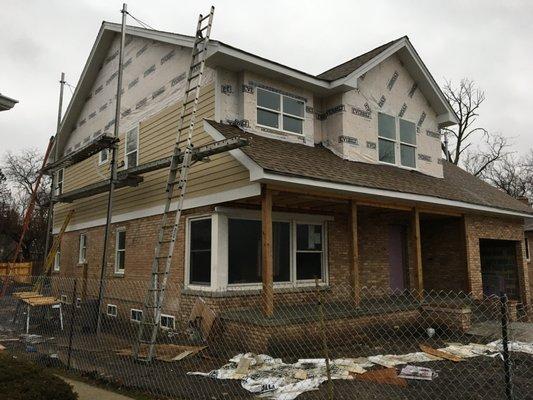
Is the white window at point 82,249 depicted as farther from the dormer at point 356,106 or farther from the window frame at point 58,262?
the dormer at point 356,106

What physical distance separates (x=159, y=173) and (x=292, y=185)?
4.72 metres

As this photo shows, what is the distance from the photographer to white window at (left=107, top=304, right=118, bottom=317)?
44.7 ft

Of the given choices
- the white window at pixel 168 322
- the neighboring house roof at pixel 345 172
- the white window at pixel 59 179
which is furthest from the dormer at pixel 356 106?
the white window at pixel 59 179

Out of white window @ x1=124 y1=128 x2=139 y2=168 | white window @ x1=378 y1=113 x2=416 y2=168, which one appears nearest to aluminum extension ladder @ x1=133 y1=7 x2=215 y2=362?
white window @ x1=124 y1=128 x2=139 y2=168

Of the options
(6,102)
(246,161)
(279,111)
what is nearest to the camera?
(6,102)

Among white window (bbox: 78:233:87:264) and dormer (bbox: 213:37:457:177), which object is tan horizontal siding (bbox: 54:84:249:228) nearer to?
white window (bbox: 78:233:87:264)

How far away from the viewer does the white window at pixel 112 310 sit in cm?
1362

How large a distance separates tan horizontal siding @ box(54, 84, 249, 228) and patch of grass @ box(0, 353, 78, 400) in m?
5.52

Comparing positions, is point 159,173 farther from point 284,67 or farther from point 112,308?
point 112,308

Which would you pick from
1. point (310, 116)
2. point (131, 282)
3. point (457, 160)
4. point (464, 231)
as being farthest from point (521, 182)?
point (131, 282)

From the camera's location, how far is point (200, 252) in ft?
35.9

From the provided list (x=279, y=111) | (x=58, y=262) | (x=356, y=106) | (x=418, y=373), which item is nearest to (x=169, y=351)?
(x=418, y=373)

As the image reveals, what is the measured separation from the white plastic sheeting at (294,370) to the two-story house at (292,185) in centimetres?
147

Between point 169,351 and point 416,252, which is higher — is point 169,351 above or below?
below
